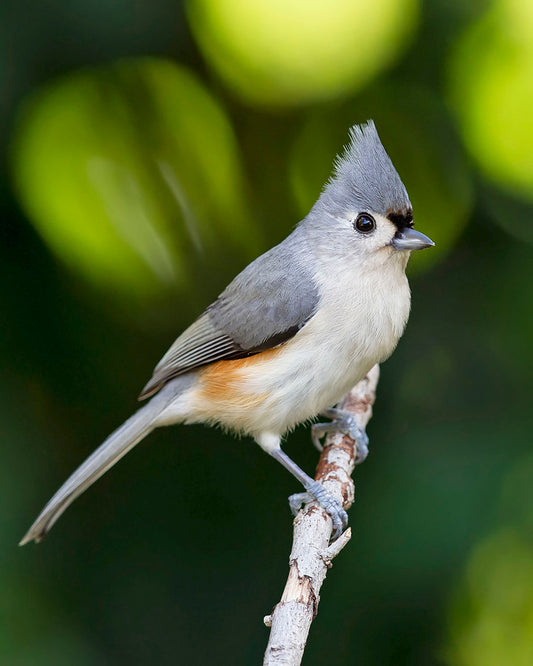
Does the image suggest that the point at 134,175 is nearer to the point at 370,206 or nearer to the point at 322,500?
the point at 370,206

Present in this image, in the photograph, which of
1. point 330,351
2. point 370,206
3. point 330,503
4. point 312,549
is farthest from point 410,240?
point 312,549

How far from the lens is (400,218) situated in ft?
8.36

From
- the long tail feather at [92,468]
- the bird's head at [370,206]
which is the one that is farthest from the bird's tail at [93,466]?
the bird's head at [370,206]

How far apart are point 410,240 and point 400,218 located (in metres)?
0.10

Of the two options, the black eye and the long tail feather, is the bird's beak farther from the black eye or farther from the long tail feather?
the long tail feather

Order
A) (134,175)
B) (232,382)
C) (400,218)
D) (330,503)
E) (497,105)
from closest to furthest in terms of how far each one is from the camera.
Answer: (330,503), (400,218), (232,382), (497,105), (134,175)

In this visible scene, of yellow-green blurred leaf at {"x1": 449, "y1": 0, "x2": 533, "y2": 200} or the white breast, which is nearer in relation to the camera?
the white breast

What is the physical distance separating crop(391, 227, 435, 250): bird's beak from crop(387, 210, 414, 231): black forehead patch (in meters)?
0.02

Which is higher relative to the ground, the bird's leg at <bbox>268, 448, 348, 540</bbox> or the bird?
the bird

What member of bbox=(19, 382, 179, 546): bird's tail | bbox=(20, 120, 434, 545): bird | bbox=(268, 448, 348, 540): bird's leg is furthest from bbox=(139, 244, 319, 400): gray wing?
bbox=(268, 448, 348, 540): bird's leg

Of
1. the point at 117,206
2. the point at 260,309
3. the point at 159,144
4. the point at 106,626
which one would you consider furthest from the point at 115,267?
the point at 106,626

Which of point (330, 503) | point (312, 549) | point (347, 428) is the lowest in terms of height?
point (312, 549)

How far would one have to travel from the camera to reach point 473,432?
296cm

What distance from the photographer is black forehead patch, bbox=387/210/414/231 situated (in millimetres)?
2543
